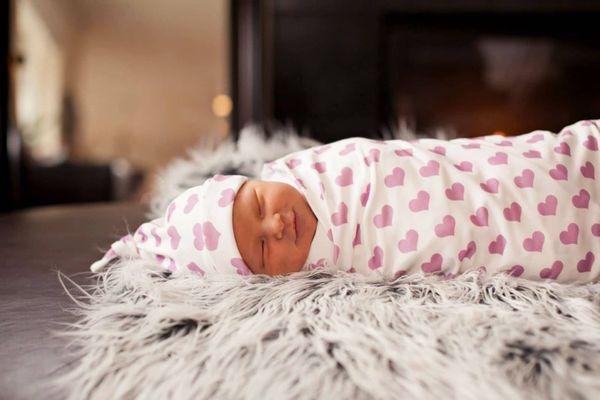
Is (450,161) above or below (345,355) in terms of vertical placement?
above

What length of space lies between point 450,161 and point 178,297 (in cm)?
44

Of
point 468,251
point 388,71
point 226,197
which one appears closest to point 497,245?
point 468,251

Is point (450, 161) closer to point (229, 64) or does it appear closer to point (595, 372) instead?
point (595, 372)

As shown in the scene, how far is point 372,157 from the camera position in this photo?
2.68 ft

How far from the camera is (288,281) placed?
0.65 meters

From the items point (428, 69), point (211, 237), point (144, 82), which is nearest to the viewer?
point (211, 237)

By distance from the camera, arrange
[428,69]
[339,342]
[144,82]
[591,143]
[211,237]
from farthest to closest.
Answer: [144,82], [428,69], [591,143], [211,237], [339,342]

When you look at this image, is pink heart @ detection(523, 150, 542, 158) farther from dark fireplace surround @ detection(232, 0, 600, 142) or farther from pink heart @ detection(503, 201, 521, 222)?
dark fireplace surround @ detection(232, 0, 600, 142)

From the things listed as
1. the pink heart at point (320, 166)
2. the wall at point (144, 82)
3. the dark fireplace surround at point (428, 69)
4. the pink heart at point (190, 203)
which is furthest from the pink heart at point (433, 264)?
the wall at point (144, 82)

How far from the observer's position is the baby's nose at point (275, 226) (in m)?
0.72

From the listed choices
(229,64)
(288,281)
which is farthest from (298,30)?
(288,281)

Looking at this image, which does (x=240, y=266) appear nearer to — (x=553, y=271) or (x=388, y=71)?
(x=553, y=271)

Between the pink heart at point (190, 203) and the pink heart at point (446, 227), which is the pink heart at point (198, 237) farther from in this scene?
A: the pink heart at point (446, 227)

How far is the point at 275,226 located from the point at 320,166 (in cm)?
18
